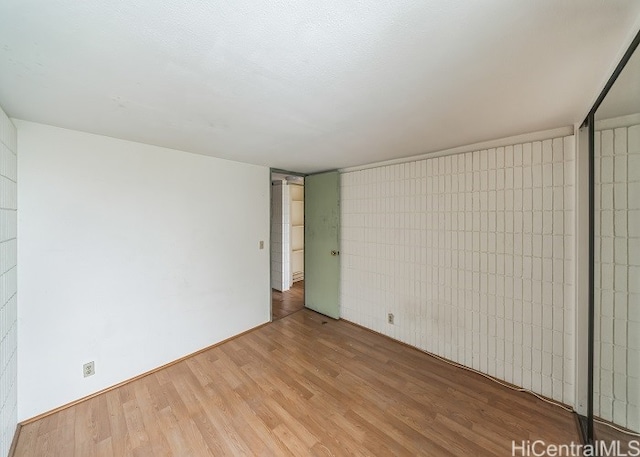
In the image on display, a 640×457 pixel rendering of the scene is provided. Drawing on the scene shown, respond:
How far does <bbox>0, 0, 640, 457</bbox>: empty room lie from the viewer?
0.93 meters

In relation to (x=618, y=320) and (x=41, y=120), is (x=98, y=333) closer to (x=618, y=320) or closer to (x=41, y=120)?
(x=41, y=120)

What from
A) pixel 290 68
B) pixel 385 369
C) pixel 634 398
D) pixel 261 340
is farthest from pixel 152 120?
pixel 634 398

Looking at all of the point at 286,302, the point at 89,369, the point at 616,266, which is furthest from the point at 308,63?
the point at 286,302

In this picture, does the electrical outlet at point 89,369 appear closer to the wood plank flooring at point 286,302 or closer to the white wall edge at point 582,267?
the wood plank flooring at point 286,302

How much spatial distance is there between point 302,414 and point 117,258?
2.01m

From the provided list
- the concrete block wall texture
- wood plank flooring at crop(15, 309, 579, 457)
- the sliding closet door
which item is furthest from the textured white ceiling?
wood plank flooring at crop(15, 309, 579, 457)

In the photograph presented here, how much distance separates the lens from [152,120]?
1676mm

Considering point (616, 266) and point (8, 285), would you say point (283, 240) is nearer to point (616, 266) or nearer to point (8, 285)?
point (8, 285)

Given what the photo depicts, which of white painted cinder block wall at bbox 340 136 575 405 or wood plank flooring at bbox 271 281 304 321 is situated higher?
white painted cinder block wall at bbox 340 136 575 405

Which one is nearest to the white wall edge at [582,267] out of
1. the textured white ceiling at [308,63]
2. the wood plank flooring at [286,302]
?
the textured white ceiling at [308,63]

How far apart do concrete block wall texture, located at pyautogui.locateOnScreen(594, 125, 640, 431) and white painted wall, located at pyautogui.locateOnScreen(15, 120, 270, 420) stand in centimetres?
312

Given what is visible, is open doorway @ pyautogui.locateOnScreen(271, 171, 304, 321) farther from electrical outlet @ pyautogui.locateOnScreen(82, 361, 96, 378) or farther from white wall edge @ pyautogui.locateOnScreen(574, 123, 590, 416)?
white wall edge @ pyautogui.locateOnScreen(574, 123, 590, 416)

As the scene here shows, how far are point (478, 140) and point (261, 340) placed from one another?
10.1 feet

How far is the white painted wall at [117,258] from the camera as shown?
1.73m
